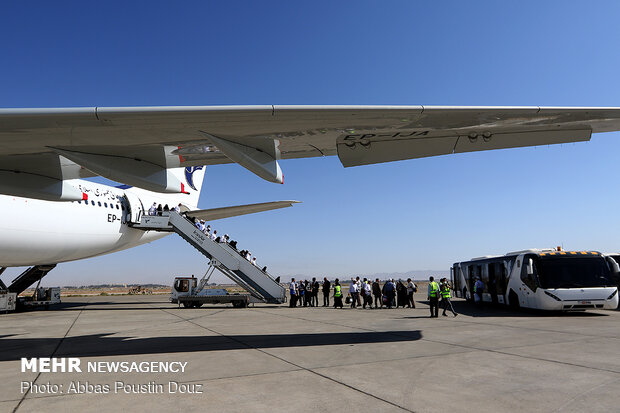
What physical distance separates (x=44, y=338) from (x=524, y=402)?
11.4 m

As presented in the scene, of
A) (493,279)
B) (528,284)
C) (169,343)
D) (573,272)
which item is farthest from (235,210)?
(573,272)

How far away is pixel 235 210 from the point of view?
26469 millimetres

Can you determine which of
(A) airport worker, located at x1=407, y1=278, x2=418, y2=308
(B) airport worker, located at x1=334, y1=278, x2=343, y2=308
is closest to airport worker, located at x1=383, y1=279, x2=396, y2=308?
(A) airport worker, located at x1=407, y1=278, x2=418, y2=308

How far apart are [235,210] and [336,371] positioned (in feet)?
68.3

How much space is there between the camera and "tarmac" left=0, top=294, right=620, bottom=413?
4.92 m

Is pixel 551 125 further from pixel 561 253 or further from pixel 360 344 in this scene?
pixel 561 253

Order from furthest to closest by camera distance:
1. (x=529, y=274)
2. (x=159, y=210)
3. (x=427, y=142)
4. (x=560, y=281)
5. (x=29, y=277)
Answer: (x=159, y=210), (x=29, y=277), (x=529, y=274), (x=560, y=281), (x=427, y=142)

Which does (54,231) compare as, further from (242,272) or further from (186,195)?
(186,195)

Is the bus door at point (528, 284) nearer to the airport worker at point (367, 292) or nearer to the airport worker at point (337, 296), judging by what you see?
the airport worker at point (367, 292)

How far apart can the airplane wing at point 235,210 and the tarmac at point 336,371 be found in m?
14.3

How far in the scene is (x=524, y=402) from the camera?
189 inches

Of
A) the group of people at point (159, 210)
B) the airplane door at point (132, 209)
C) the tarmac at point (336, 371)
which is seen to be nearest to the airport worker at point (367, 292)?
the tarmac at point (336, 371)

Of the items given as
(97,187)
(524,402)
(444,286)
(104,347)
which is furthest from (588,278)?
(97,187)

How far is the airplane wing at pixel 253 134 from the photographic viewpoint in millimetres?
6738
